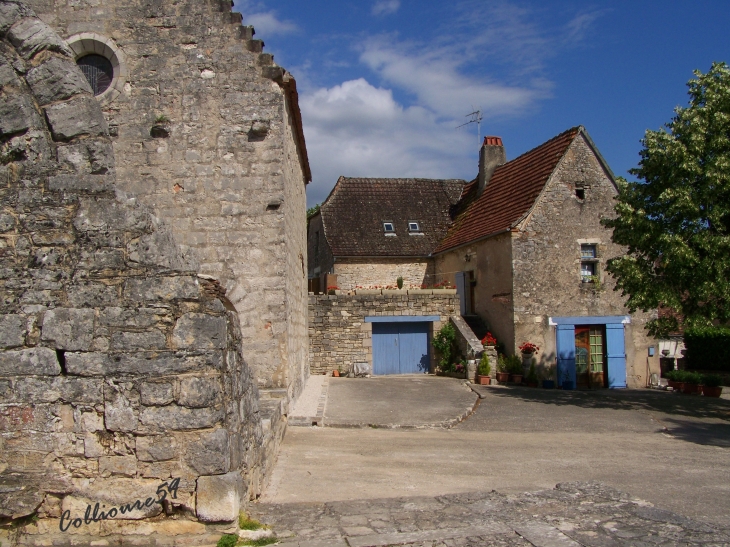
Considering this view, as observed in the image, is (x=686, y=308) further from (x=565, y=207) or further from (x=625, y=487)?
(x=625, y=487)

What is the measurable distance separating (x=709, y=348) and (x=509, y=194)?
31.8 ft

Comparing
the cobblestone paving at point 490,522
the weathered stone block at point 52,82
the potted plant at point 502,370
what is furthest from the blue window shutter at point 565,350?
the weathered stone block at point 52,82

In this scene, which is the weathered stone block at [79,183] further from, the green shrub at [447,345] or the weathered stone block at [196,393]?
the green shrub at [447,345]

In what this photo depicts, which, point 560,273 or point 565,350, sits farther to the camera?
point 560,273

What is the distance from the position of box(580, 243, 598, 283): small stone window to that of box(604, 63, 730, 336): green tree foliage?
4958 millimetres

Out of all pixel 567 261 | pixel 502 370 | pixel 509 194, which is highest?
pixel 509 194

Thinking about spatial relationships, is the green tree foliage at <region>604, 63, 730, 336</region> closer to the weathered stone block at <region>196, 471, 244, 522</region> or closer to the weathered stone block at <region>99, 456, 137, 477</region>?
the weathered stone block at <region>196, 471, 244, 522</region>

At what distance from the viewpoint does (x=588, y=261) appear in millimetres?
17234

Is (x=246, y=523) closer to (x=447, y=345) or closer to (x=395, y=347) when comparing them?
(x=447, y=345)

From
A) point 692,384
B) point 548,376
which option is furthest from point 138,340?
point 692,384

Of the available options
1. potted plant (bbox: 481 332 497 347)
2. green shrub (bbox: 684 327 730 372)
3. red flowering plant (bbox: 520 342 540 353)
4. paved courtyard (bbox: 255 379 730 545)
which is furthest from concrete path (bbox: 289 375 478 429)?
green shrub (bbox: 684 327 730 372)

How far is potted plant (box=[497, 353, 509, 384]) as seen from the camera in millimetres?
16156

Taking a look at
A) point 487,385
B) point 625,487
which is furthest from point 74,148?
point 487,385

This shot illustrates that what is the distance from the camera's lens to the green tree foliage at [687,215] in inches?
439
